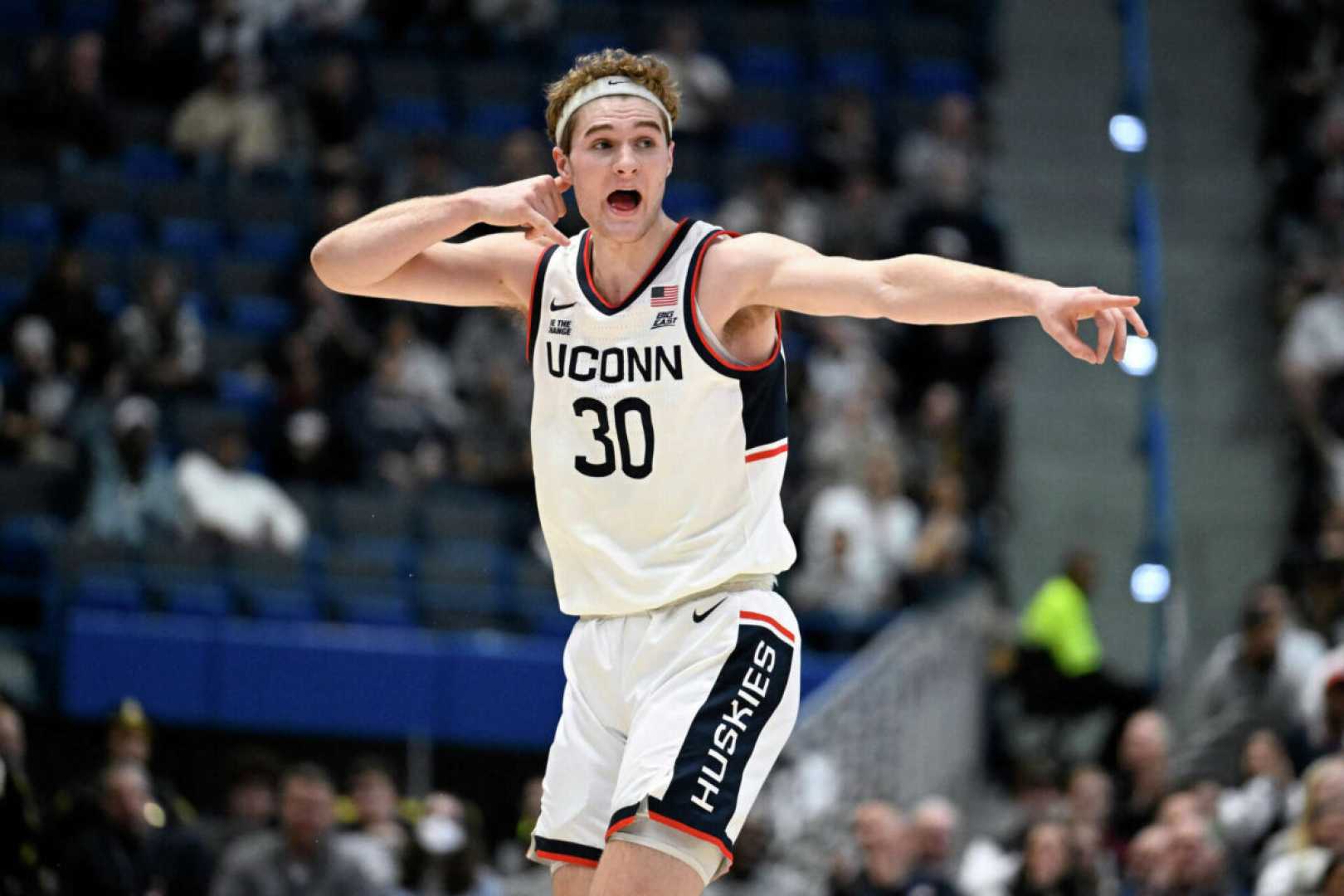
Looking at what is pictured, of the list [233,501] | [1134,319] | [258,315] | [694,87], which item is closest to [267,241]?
[258,315]

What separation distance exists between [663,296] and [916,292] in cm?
79

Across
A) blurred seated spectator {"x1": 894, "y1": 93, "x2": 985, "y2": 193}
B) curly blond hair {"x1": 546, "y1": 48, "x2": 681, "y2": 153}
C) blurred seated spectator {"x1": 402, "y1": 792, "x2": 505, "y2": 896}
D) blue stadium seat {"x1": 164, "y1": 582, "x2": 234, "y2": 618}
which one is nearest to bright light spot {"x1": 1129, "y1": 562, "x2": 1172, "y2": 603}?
blurred seated spectator {"x1": 894, "y1": 93, "x2": 985, "y2": 193}

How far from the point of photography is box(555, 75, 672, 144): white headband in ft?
19.7

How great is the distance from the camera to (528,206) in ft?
19.1

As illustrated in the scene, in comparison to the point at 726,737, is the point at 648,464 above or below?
above

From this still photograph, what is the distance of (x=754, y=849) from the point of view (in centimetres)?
1197

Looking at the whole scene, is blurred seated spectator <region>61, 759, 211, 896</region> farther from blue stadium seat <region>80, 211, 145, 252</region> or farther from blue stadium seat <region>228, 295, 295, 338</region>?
blue stadium seat <region>80, 211, 145, 252</region>

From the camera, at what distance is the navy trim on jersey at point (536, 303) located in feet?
20.4

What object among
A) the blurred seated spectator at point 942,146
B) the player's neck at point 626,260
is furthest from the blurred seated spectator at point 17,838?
the blurred seated spectator at point 942,146

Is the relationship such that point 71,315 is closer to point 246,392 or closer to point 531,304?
point 246,392

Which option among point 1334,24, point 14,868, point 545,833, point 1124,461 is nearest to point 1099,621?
point 1124,461

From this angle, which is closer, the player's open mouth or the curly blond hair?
the player's open mouth

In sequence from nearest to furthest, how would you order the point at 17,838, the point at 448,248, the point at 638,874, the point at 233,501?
the point at 638,874 < the point at 448,248 < the point at 17,838 < the point at 233,501

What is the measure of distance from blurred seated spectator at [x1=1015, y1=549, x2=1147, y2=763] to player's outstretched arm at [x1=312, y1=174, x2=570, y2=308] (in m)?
8.41
